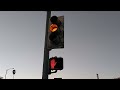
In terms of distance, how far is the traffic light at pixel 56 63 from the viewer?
4.79 meters

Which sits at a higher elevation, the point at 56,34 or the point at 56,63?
the point at 56,34

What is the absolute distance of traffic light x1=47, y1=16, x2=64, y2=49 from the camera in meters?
4.82

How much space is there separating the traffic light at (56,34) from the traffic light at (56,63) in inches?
12.0

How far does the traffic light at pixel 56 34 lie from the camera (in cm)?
482

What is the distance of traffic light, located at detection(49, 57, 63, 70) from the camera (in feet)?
15.7

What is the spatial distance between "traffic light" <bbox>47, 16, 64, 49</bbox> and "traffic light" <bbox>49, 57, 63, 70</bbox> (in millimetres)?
304

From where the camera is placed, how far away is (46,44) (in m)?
5.16

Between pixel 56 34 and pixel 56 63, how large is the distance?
2.32ft

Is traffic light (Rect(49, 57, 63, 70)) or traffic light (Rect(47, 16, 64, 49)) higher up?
traffic light (Rect(47, 16, 64, 49))

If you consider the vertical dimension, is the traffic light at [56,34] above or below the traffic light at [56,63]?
above

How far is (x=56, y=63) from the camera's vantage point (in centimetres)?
482
